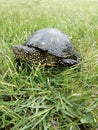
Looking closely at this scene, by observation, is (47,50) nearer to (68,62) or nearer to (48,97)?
(68,62)

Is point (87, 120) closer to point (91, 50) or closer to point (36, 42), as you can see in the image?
point (36, 42)

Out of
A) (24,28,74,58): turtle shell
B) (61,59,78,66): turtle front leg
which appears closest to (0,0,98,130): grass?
(61,59,78,66): turtle front leg

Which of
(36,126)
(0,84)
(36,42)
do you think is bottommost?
(36,126)

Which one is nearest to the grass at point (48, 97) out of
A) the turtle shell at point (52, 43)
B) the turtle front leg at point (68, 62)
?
the turtle front leg at point (68, 62)

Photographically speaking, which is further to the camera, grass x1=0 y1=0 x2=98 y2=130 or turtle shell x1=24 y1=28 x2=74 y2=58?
turtle shell x1=24 y1=28 x2=74 y2=58

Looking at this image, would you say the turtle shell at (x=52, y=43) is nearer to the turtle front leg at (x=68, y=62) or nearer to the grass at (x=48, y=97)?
the turtle front leg at (x=68, y=62)

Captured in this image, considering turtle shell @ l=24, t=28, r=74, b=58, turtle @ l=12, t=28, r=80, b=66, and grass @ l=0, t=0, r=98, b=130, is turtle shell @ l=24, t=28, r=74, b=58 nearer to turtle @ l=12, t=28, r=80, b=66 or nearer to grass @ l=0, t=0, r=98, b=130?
turtle @ l=12, t=28, r=80, b=66

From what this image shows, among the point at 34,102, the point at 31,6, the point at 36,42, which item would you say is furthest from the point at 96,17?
the point at 34,102
